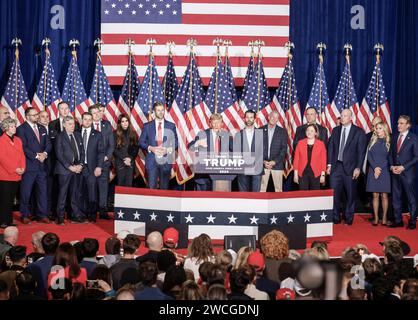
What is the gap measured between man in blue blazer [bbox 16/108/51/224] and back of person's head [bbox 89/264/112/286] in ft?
20.9

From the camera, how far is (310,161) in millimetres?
12039

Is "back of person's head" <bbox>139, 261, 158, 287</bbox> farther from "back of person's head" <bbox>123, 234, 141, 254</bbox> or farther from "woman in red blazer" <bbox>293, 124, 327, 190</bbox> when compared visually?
"woman in red blazer" <bbox>293, 124, 327, 190</bbox>

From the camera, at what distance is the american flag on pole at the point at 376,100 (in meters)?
13.8

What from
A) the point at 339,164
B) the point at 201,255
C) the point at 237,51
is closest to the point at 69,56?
the point at 237,51

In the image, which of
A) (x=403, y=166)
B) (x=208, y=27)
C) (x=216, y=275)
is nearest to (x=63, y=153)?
(x=208, y=27)

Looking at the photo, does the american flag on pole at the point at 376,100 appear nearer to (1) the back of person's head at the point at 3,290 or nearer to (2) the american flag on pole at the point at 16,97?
(2) the american flag on pole at the point at 16,97

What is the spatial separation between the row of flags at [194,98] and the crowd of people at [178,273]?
595 cm

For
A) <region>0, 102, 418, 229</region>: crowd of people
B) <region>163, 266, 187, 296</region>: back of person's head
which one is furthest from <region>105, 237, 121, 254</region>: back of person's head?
<region>0, 102, 418, 229</region>: crowd of people

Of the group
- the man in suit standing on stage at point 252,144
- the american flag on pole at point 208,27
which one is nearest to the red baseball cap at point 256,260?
the man in suit standing on stage at point 252,144

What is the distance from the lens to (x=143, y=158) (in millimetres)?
13359

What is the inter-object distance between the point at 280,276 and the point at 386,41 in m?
8.85

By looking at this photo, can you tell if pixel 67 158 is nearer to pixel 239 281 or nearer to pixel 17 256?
pixel 17 256

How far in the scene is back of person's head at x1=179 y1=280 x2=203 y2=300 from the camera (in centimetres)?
508

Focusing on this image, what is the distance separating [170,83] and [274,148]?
8.50 feet
